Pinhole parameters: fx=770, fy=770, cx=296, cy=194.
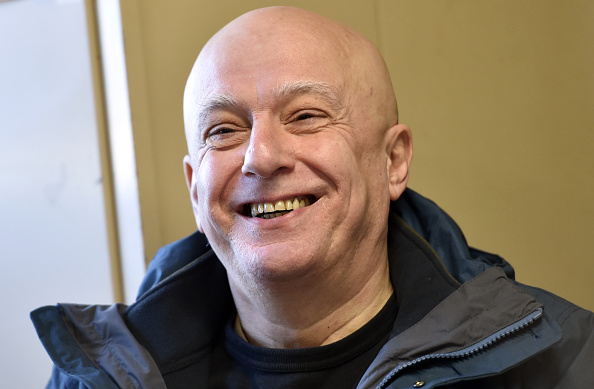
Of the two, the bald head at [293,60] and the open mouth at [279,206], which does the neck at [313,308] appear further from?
the bald head at [293,60]

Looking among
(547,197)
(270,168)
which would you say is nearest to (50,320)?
(270,168)

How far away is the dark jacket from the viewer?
1483mm

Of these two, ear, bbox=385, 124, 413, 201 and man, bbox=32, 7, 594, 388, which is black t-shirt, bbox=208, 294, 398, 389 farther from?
ear, bbox=385, 124, 413, 201

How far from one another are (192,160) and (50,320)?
0.50 metres

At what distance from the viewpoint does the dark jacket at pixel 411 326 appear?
1483 mm

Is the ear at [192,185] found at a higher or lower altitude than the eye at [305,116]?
lower

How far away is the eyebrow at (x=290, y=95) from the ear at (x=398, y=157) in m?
0.19

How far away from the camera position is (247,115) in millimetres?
1679

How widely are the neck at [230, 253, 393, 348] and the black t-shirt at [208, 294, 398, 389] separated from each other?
0.13ft

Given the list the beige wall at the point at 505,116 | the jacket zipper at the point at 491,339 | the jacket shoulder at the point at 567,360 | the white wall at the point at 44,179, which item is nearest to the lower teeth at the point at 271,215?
the jacket zipper at the point at 491,339

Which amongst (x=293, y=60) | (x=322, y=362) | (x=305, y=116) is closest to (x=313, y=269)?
(x=322, y=362)

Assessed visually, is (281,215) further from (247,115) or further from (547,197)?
(547,197)

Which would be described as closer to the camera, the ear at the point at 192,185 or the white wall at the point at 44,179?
the ear at the point at 192,185

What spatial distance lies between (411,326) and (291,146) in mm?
460
